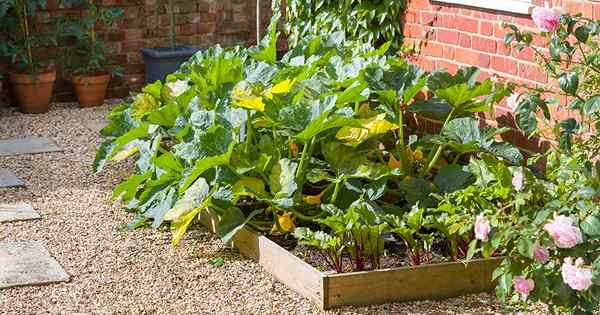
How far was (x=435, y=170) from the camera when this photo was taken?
5168mm

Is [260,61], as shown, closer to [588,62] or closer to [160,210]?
[160,210]

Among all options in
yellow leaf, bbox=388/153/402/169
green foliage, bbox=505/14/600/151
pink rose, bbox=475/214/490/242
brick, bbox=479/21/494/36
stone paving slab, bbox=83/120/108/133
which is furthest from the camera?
stone paving slab, bbox=83/120/108/133

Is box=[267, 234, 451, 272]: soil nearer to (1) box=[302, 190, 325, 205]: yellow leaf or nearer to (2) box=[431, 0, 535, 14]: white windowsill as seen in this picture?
(1) box=[302, 190, 325, 205]: yellow leaf

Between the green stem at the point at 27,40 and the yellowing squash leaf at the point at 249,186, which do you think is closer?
the yellowing squash leaf at the point at 249,186

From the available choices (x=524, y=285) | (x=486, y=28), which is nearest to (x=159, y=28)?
(x=486, y=28)

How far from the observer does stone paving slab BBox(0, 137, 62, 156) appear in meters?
6.87

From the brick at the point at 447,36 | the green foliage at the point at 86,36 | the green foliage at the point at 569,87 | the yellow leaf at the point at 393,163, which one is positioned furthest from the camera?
the green foliage at the point at 86,36

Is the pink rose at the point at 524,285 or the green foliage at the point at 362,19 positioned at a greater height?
the green foliage at the point at 362,19

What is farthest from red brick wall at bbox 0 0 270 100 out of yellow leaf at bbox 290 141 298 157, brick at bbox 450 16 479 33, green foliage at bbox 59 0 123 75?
yellow leaf at bbox 290 141 298 157

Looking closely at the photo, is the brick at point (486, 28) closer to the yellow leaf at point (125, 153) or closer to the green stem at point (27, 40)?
the yellow leaf at point (125, 153)

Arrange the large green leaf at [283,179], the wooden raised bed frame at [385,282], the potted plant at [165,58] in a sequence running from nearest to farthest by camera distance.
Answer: the wooden raised bed frame at [385,282] → the large green leaf at [283,179] → the potted plant at [165,58]

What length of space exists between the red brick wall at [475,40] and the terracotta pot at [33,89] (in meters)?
3.33

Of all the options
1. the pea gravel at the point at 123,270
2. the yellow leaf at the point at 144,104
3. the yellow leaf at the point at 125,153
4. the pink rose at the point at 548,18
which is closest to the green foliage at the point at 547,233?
the pink rose at the point at 548,18

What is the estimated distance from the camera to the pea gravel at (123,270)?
4.12 metres
